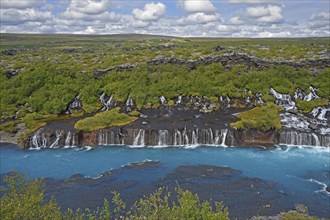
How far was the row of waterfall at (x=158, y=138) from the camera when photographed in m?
55.1

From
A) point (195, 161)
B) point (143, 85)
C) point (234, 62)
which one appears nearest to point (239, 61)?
point (234, 62)

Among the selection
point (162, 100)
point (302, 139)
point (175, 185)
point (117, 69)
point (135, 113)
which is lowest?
point (175, 185)

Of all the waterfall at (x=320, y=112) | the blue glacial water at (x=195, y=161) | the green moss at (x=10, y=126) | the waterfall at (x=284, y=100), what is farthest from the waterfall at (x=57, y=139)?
the waterfall at (x=320, y=112)

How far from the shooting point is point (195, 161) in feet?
161

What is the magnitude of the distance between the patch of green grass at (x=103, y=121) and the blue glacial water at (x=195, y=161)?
505 cm

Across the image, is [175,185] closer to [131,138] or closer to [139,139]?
[139,139]

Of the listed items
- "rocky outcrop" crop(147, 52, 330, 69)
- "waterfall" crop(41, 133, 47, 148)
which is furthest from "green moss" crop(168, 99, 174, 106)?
"waterfall" crop(41, 133, 47, 148)

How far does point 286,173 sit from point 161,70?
48303 millimetres

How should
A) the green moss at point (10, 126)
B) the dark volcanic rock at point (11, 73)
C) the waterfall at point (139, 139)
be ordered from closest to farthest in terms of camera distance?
1. the waterfall at point (139, 139)
2. the green moss at point (10, 126)
3. the dark volcanic rock at point (11, 73)

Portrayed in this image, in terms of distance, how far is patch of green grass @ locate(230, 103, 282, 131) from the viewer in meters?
57.1

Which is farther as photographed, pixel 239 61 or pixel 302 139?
pixel 239 61

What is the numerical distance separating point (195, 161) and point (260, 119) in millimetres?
15783

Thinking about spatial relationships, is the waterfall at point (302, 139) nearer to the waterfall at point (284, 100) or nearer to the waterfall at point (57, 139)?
the waterfall at point (284, 100)

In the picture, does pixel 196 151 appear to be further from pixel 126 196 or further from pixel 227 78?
pixel 227 78
